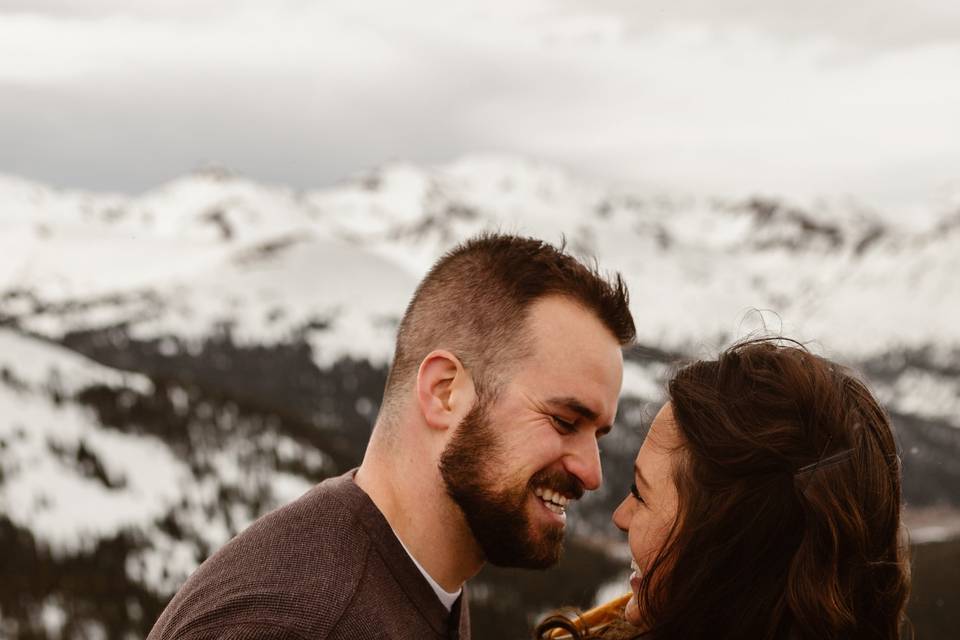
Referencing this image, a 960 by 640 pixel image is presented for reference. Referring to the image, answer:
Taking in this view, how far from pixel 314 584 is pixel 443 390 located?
4.35 ft

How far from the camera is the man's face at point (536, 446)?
4.80m

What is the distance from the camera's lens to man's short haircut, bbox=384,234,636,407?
4945 mm

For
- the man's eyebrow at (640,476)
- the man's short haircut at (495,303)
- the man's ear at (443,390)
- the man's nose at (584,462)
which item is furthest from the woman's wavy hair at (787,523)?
the man's ear at (443,390)

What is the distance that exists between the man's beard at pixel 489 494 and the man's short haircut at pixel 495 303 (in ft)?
0.81

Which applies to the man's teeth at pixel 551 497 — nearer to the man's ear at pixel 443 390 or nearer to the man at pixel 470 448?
the man at pixel 470 448

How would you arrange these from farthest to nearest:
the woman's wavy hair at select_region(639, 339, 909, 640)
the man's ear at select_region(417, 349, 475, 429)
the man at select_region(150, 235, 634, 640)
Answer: the man's ear at select_region(417, 349, 475, 429) < the woman's wavy hair at select_region(639, 339, 909, 640) < the man at select_region(150, 235, 634, 640)

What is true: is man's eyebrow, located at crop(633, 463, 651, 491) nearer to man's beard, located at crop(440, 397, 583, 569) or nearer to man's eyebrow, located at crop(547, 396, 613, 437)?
man's eyebrow, located at crop(547, 396, 613, 437)

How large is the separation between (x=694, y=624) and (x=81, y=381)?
12562 cm

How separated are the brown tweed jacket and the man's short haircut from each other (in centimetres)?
89

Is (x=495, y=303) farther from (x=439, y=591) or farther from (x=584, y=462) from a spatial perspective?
(x=439, y=591)

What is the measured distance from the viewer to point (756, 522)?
15.1 feet

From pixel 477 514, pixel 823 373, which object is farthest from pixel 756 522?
pixel 477 514

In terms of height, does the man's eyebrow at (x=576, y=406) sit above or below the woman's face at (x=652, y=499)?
above

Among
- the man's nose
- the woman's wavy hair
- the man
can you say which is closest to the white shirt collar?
the man
